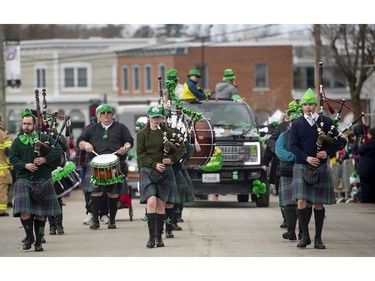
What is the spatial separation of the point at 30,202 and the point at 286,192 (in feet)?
12.8

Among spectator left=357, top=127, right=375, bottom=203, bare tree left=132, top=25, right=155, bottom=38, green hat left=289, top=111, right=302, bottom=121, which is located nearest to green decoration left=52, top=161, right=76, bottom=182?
green hat left=289, top=111, right=302, bottom=121

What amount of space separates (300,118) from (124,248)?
117 inches

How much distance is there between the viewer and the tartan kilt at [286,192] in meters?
17.3

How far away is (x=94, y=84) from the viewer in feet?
300

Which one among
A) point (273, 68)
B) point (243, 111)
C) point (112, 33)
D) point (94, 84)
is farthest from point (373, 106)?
point (112, 33)

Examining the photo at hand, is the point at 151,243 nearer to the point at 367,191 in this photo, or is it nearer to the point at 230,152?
Answer: the point at 230,152

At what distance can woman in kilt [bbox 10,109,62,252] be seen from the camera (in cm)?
1582

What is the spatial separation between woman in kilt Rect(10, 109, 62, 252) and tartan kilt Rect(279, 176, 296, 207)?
3.44 meters

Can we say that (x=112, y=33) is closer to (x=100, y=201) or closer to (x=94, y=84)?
(x=94, y=84)

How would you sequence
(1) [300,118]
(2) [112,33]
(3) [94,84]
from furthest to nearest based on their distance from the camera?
(2) [112,33]
(3) [94,84]
(1) [300,118]

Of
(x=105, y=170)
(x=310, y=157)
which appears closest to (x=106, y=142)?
(x=105, y=170)

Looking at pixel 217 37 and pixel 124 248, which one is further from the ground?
pixel 217 37

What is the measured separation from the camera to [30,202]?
15852 mm

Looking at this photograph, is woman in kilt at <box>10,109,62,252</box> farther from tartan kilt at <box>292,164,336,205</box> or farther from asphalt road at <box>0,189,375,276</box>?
tartan kilt at <box>292,164,336,205</box>
